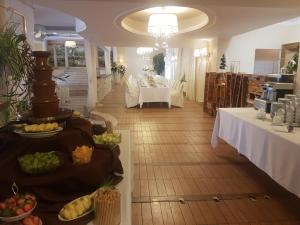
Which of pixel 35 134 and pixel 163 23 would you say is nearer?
pixel 35 134

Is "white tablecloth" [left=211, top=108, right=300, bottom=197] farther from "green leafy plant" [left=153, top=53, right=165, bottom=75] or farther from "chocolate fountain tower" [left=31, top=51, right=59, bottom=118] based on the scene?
"green leafy plant" [left=153, top=53, right=165, bottom=75]

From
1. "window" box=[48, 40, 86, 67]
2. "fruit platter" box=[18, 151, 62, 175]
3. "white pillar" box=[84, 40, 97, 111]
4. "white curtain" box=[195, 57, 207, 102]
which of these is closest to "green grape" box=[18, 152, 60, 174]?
"fruit platter" box=[18, 151, 62, 175]

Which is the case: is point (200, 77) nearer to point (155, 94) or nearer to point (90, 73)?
point (155, 94)

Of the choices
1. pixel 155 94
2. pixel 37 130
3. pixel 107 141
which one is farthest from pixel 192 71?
pixel 37 130

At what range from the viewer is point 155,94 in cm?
870

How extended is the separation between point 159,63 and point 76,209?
1393cm

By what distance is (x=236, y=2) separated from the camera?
3.11 m

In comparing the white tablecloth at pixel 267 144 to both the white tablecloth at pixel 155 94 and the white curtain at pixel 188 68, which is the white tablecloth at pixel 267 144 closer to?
the white tablecloth at pixel 155 94

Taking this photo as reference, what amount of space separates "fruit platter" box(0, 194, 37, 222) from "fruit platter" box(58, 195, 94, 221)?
142mm

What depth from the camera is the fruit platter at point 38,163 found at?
1.32 meters

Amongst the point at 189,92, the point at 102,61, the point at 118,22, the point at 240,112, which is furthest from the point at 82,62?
the point at 240,112

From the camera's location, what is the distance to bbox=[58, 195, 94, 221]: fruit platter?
1214 millimetres

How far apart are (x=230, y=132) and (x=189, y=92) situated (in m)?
7.23

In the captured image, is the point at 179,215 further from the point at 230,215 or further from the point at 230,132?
the point at 230,132
